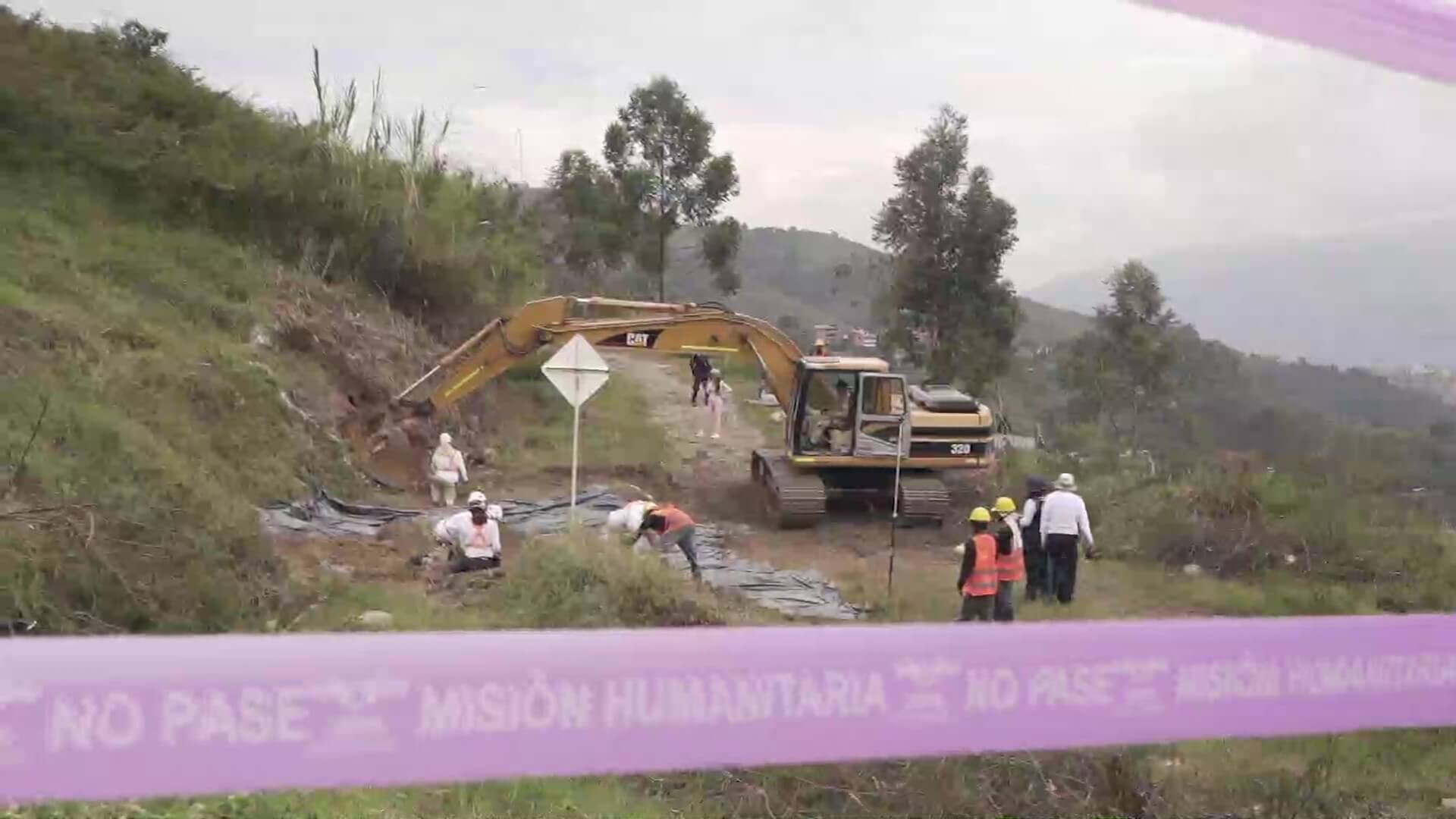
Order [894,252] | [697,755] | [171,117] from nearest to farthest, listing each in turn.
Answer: [697,755] < [171,117] < [894,252]

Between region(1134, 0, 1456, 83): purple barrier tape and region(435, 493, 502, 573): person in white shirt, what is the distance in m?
6.74

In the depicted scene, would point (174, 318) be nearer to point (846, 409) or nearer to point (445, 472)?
point (445, 472)

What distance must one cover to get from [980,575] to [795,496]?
13.1 ft

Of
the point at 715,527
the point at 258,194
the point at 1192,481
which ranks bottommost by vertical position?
the point at 715,527

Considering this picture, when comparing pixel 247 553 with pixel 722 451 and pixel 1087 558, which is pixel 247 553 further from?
pixel 722 451

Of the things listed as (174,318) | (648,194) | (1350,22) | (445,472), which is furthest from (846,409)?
(648,194)

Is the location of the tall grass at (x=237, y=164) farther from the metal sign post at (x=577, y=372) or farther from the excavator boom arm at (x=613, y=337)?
the metal sign post at (x=577, y=372)

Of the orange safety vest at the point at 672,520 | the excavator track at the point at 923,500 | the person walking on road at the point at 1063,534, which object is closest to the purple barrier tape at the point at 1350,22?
the person walking on road at the point at 1063,534

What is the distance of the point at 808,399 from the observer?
1113 centimetres

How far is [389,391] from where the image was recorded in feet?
42.7

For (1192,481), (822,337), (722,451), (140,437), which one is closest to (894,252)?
(722,451)

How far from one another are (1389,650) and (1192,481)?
8367 mm

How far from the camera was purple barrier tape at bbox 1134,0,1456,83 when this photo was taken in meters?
2.45

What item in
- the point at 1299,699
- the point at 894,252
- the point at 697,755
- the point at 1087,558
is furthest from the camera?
the point at 894,252
